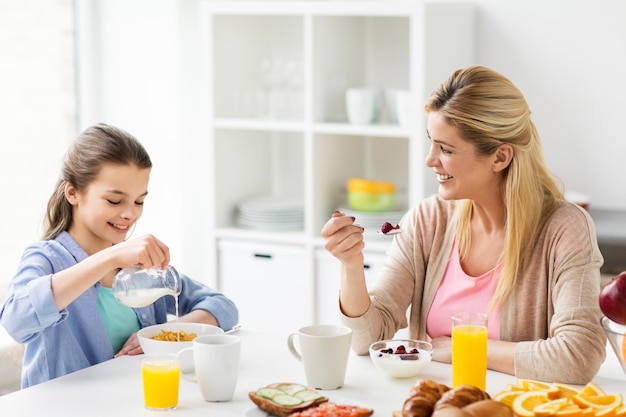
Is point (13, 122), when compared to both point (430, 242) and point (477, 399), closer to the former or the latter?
point (430, 242)

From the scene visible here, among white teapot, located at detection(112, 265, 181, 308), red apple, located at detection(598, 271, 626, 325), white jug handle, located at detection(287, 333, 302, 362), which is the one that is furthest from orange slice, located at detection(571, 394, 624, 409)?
white teapot, located at detection(112, 265, 181, 308)

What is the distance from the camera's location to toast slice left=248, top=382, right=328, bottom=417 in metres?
1.63

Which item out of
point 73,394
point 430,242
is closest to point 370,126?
point 430,242

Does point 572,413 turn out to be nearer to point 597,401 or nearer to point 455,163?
point 597,401

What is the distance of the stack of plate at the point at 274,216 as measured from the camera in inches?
152

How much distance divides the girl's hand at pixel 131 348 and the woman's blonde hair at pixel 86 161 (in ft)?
1.04

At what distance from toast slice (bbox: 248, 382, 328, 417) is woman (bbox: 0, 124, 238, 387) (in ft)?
1.33

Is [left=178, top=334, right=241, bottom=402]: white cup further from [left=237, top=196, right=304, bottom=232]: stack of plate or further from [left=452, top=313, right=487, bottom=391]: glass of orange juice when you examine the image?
[left=237, top=196, right=304, bottom=232]: stack of plate

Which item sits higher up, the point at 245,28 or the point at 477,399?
the point at 245,28

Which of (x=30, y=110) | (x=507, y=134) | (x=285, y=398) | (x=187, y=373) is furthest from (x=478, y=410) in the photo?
(x=30, y=110)

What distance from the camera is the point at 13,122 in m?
3.84

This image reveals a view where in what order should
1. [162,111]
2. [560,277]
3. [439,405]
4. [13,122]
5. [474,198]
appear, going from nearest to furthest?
1. [439,405]
2. [560,277]
3. [474,198]
4. [13,122]
5. [162,111]

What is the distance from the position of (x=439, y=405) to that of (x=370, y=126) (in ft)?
7.20

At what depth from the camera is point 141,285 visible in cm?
195
